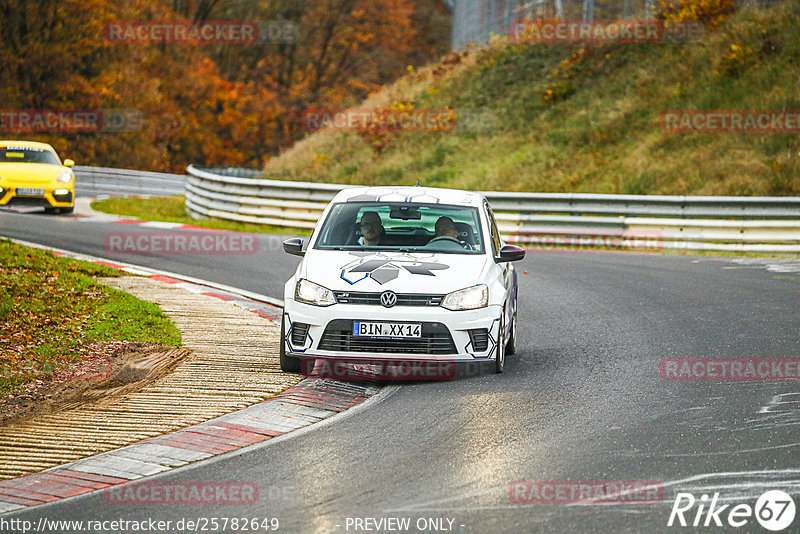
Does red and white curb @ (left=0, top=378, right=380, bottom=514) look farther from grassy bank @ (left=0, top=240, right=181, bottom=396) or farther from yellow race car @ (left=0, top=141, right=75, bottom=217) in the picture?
yellow race car @ (left=0, top=141, right=75, bottom=217)

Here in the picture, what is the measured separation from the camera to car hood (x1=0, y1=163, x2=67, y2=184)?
24.2 meters

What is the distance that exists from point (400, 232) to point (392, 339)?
1.95m

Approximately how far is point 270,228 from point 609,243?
7.62m

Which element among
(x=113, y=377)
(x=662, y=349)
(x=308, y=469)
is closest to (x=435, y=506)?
(x=308, y=469)

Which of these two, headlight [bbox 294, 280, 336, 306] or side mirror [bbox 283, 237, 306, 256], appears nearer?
headlight [bbox 294, 280, 336, 306]

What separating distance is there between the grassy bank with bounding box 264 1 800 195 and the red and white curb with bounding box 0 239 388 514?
17187mm

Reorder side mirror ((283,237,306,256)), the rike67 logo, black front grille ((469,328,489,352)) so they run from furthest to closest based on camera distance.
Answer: side mirror ((283,237,306,256)) → black front grille ((469,328,489,352)) → the rike67 logo

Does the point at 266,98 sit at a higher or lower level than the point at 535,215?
higher

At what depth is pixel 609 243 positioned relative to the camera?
21500mm

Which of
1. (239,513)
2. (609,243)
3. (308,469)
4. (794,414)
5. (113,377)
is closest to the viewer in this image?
(239,513)

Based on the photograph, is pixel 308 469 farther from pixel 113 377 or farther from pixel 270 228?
pixel 270 228

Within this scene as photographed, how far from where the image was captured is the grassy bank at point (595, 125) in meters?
25.8

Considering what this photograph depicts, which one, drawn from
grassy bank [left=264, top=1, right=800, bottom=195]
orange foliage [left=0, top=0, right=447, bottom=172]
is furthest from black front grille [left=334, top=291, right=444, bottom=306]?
orange foliage [left=0, top=0, right=447, bottom=172]

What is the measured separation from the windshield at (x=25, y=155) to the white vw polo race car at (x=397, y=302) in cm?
1668
